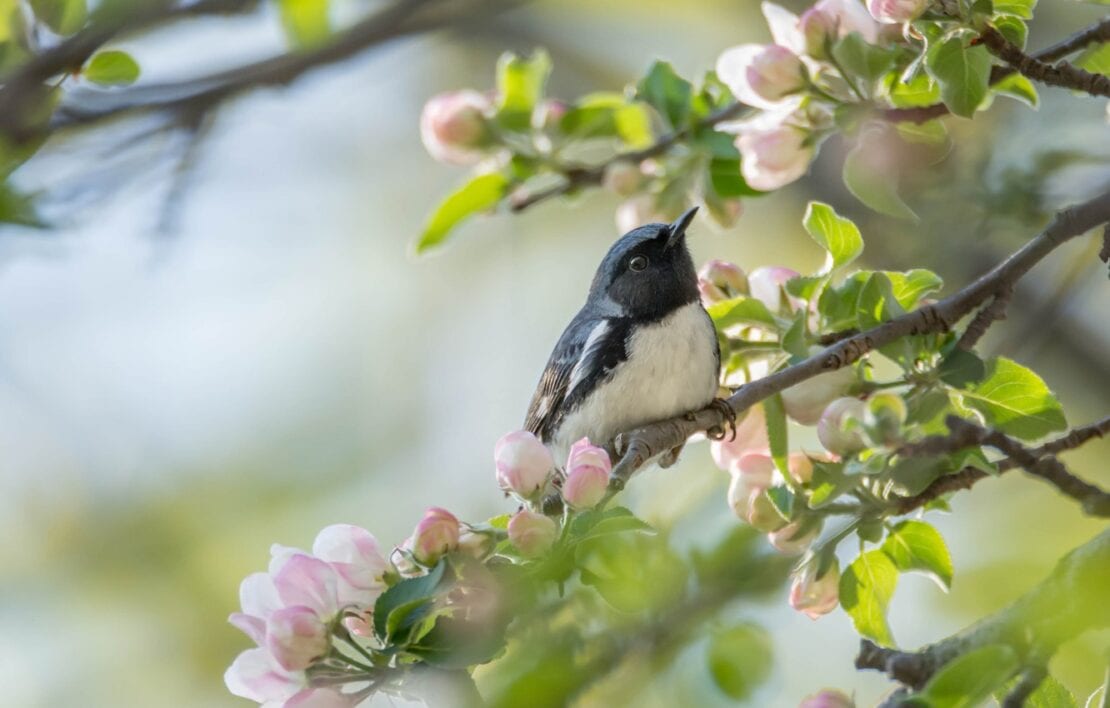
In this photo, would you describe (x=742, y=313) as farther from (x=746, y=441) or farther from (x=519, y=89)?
(x=519, y=89)

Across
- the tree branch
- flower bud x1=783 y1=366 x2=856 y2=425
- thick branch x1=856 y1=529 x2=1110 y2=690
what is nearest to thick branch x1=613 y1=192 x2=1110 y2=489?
flower bud x1=783 y1=366 x2=856 y2=425

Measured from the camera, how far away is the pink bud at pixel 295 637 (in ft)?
5.35

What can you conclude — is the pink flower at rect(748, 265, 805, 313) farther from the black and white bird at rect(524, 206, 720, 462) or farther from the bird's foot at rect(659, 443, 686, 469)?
the bird's foot at rect(659, 443, 686, 469)

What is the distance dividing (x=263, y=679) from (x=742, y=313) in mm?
980

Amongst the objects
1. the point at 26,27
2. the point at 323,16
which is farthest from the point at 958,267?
the point at 26,27

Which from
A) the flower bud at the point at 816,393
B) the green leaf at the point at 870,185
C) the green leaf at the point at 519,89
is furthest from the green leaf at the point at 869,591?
the green leaf at the point at 519,89

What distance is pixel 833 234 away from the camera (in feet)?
7.00

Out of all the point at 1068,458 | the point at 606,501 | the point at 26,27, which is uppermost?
the point at 26,27

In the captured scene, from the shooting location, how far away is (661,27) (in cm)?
602

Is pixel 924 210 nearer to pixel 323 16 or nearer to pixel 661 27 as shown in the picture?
pixel 323 16

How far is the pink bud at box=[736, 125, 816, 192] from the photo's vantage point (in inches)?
89.4

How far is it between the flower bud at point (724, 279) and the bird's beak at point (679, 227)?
0.84m

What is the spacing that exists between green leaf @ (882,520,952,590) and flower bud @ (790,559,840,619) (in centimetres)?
10

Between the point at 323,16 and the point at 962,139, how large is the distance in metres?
3.12
